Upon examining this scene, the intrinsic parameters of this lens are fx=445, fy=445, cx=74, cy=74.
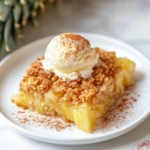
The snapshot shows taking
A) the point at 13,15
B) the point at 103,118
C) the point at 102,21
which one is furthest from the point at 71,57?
the point at 102,21

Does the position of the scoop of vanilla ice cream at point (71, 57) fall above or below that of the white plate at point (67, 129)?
above

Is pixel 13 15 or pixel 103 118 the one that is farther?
pixel 13 15

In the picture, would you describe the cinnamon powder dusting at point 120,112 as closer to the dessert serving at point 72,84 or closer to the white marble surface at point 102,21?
the dessert serving at point 72,84

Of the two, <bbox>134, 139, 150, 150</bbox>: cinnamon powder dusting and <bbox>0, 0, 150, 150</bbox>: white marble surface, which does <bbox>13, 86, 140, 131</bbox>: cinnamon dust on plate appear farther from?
<bbox>0, 0, 150, 150</bbox>: white marble surface

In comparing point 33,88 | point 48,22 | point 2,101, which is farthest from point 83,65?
point 48,22

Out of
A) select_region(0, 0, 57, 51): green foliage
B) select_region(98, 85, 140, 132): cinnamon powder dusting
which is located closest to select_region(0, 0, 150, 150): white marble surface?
select_region(0, 0, 57, 51): green foliage

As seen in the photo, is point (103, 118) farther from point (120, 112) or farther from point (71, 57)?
point (71, 57)

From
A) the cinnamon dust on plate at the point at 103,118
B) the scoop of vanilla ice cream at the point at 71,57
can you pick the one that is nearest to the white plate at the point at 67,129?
the cinnamon dust on plate at the point at 103,118

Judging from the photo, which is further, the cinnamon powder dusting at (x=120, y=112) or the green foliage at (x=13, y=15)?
the green foliage at (x=13, y=15)
